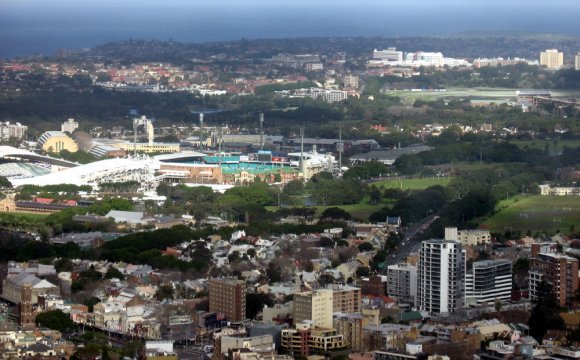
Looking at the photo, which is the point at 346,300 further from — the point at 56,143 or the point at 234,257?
the point at 56,143

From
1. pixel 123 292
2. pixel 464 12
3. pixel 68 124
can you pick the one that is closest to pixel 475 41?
pixel 464 12

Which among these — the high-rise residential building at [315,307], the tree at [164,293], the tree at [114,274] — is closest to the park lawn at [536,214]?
the tree at [114,274]

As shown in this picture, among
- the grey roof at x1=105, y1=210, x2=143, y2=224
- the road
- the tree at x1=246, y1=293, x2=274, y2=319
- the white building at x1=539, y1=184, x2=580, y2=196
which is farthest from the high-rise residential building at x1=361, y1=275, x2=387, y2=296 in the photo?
the white building at x1=539, y1=184, x2=580, y2=196

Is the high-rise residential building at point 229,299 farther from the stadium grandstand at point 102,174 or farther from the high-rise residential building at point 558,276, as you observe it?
the stadium grandstand at point 102,174

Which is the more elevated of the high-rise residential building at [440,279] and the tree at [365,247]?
the high-rise residential building at [440,279]

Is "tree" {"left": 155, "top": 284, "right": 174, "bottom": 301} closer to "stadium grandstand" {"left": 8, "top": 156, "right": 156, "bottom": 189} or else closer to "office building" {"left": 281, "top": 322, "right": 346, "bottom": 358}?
"office building" {"left": 281, "top": 322, "right": 346, "bottom": 358}

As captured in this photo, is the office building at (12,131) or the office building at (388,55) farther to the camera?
the office building at (388,55)

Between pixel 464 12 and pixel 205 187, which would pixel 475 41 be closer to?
pixel 464 12
